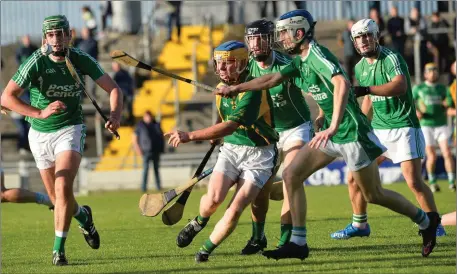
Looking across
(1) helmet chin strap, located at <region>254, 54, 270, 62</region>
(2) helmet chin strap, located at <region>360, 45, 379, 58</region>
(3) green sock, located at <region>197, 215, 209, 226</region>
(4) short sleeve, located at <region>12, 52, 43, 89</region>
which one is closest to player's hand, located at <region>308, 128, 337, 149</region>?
(3) green sock, located at <region>197, 215, 209, 226</region>

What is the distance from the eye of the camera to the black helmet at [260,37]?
959 centimetres

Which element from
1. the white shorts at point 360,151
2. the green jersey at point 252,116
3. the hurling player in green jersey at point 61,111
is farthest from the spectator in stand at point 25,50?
the white shorts at point 360,151

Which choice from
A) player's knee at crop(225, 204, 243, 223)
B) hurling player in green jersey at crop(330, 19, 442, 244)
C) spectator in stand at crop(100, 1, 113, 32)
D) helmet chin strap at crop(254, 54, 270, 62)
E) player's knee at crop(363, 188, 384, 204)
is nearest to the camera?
player's knee at crop(225, 204, 243, 223)

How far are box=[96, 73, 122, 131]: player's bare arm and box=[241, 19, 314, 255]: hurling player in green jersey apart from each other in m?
1.28

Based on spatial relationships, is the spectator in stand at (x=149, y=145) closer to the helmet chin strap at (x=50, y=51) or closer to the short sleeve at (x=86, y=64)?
the short sleeve at (x=86, y=64)

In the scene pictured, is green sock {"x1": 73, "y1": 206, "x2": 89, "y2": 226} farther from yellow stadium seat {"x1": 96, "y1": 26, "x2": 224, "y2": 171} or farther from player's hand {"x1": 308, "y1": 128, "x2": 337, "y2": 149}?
yellow stadium seat {"x1": 96, "y1": 26, "x2": 224, "y2": 171}

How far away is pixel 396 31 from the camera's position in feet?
82.0

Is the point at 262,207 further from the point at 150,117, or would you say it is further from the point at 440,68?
the point at 440,68

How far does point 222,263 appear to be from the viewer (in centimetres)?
933

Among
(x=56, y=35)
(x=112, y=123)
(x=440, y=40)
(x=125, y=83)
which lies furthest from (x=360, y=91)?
(x=125, y=83)

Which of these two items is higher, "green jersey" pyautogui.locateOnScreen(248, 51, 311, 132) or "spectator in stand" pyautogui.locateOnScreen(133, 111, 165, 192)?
"green jersey" pyautogui.locateOnScreen(248, 51, 311, 132)

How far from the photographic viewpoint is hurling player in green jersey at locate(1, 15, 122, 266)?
9.69 m

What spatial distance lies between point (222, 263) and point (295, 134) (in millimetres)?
1748

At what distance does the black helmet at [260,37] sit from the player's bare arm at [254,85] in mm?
616
